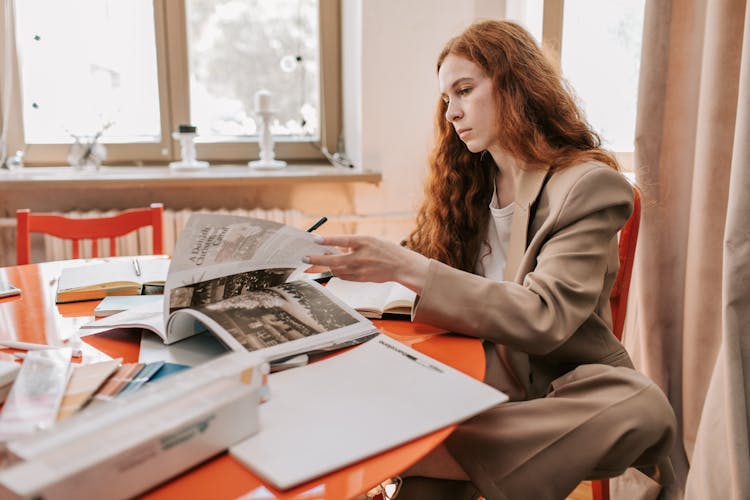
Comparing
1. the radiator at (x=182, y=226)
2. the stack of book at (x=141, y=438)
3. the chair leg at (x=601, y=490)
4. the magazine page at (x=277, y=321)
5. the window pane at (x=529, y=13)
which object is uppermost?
the window pane at (x=529, y=13)

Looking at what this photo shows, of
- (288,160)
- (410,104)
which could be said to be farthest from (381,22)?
(288,160)

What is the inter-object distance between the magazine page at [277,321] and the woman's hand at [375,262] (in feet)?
0.22

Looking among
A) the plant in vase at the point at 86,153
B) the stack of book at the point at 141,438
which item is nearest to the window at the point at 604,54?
the plant in vase at the point at 86,153

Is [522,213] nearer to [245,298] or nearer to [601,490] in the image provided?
[245,298]

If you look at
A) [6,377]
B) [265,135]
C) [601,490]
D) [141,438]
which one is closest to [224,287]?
[6,377]

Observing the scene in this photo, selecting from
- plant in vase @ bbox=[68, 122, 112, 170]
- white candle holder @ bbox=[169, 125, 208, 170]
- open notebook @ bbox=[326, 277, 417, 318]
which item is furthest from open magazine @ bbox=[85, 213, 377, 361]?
plant in vase @ bbox=[68, 122, 112, 170]

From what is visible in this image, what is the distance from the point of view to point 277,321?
0.95 metres

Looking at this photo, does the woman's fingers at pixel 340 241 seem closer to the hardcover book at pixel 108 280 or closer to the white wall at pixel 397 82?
the hardcover book at pixel 108 280

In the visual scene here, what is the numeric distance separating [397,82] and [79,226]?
4.02 feet

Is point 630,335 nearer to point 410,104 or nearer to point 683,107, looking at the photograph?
point 683,107

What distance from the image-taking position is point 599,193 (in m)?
1.11

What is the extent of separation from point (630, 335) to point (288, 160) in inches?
61.1

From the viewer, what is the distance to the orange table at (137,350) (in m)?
0.58

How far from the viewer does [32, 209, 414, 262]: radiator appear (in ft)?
7.79
